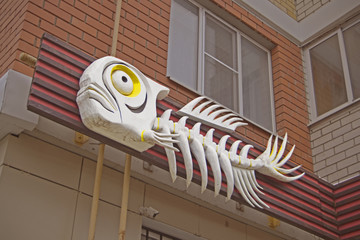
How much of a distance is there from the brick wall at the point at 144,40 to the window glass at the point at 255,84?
0.15 meters

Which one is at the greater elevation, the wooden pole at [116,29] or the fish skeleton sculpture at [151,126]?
the wooden pole at [116,29]

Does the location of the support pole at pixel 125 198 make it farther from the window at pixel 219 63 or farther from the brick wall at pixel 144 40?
the window at pixel 219 63

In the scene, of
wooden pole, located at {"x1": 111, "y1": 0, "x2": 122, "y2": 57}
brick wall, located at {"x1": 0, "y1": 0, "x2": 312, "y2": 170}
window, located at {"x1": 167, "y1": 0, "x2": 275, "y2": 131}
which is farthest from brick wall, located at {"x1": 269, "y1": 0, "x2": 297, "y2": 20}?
wooden pole, located at {"x1": 111, "y1": 0, "x2": 122, "y2": 57}

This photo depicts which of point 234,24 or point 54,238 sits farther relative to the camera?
point 234,24

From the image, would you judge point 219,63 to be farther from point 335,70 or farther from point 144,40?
point 335,70

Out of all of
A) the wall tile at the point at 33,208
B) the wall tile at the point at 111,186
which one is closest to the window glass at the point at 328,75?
the wall tile at the point at 111,186

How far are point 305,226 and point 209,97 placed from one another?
2165 millimetres

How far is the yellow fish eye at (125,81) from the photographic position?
19.8ft

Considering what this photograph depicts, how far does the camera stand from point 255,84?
31.1 ft

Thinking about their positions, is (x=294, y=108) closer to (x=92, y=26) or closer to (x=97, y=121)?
(x=92, y=26)

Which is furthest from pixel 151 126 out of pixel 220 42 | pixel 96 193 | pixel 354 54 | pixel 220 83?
pixel 354 54

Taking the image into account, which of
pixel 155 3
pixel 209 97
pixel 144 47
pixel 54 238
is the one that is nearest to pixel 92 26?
pixel 144 47

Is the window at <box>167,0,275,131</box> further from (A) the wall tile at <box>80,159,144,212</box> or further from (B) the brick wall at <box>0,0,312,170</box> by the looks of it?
(A) the wall tile at <box>80,159,144,212</box>

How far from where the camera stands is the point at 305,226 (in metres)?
7.45
